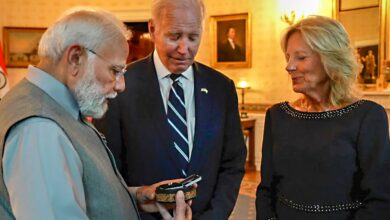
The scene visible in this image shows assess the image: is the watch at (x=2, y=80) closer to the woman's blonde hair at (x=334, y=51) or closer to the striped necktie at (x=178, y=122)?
the striped necktie at (x=178, y=122)

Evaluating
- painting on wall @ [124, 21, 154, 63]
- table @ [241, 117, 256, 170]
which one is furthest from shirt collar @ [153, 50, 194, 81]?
painting on wall @ [124, 21, 154, 63]

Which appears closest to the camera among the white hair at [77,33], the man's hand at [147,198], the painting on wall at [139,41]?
the white hair at [77,33]

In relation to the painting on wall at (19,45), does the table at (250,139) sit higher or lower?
lower

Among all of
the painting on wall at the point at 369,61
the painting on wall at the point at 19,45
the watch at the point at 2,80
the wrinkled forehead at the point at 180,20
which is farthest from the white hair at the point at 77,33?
the painting on wall at the point at 19,45

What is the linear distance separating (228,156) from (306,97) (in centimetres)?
43

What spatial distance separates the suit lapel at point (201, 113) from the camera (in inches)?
73.7

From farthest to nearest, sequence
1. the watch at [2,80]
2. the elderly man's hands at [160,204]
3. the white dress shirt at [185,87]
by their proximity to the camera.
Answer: the watch at [2,80], the white dress shirt at [185,87], the elderly man's hands at [160,204]

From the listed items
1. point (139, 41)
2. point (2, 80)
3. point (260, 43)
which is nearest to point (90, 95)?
point (2, 80)

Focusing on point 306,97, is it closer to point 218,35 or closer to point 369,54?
point 369,54

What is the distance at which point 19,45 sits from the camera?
901 cm

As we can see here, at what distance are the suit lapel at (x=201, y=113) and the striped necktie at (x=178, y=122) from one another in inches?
1.4

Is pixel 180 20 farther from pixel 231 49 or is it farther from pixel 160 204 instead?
pixel 231 49

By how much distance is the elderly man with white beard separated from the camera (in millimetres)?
1058

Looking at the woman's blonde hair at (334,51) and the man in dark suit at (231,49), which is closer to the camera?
the woman's blonde hair at (334,51)
